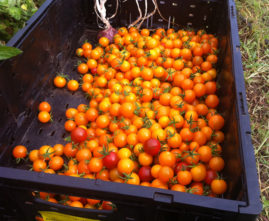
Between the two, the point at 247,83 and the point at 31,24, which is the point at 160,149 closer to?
the point at 31,24

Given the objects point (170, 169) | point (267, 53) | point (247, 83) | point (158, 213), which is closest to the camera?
point (158, 213)

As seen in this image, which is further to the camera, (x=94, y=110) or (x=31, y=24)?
(x=94, y=110)

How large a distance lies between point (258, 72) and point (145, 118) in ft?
5.38

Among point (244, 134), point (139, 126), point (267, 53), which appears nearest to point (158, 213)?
point (244, 134)

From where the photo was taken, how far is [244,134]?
51.9 inches

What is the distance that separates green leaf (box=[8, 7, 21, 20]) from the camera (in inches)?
83.2

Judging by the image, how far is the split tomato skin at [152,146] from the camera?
1661 millimetres

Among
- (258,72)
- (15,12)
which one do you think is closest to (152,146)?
(15,12)

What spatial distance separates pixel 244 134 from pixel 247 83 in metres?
1.69

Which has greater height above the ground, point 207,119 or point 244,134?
point 244,134

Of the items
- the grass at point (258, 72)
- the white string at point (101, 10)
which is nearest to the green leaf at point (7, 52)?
the white string at point (101, 10)

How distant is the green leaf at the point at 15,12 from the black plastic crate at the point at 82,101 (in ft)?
0.75

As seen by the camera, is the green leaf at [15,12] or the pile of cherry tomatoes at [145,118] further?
the green leaf at [15,12]

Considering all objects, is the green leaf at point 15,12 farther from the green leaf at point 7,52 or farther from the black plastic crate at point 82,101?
the green leaf at point 7,52
